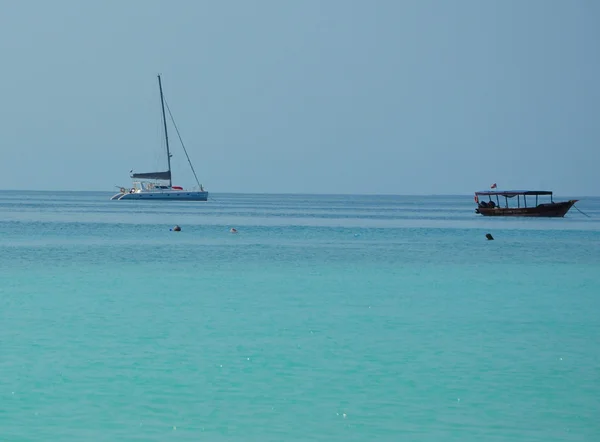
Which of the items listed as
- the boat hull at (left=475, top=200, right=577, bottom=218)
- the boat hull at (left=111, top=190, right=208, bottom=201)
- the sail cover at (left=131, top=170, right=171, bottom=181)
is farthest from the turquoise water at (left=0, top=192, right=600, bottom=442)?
the boat hull at (left=111, top=190, right=208, bottom=201)

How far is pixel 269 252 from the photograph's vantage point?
56312mm

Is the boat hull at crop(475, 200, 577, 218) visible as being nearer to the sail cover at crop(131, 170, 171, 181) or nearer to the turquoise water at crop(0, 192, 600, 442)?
the sail cover at crop(131, 170, 171, 181)

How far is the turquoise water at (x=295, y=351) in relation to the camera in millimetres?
16781

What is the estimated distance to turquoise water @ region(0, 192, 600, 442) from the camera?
16781 mm

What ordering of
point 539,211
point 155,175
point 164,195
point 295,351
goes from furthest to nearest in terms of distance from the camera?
point 164,195 < point 155,175 < point 539,211 < point 295,351

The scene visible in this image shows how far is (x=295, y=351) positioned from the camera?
75.8 feet

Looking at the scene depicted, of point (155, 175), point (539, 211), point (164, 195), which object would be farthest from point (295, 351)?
point (164, 195)

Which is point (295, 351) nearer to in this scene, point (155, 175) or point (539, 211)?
point (539, 211)

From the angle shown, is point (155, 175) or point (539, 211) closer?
point (539, 211)

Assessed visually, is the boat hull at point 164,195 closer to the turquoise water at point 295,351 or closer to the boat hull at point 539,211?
the boat hull at point 539,211

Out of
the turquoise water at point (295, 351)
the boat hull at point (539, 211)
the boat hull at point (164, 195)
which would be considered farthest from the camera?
the boat hull at point (164, 195)

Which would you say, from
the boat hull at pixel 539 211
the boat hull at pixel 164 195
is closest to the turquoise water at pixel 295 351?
the boat hull at pixel 539 211

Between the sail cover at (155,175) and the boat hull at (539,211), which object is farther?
the sail cover at (155,175)

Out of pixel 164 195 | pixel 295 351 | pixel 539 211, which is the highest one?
pixel 164 195
